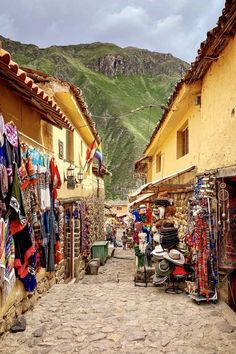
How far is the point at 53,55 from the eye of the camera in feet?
454

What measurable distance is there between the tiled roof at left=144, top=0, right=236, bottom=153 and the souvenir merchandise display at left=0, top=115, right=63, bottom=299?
12.0 ft

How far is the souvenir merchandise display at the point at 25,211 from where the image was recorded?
464 cm

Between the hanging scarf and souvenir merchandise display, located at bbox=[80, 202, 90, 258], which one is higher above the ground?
the hanging scarf

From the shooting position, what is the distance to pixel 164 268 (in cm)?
779

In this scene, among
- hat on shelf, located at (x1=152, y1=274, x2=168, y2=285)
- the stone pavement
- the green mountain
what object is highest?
the green mountain

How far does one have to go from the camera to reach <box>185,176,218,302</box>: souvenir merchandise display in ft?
21.6

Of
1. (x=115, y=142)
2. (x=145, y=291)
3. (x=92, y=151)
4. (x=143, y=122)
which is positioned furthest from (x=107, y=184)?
(x=145, y=291)

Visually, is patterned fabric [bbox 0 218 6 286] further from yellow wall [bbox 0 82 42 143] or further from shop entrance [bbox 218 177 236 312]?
shop entrance [bbox 218 177 236 312]

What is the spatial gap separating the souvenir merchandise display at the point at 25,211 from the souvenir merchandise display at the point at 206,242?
3144mm

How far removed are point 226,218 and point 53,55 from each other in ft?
474

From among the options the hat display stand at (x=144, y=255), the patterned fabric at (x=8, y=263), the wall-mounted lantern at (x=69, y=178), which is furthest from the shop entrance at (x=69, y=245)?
the patterned fabric at (x=8, y=263)

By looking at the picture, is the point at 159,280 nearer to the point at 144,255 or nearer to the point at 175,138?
the point at 144,255

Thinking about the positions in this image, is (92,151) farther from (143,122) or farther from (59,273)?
(143,122)

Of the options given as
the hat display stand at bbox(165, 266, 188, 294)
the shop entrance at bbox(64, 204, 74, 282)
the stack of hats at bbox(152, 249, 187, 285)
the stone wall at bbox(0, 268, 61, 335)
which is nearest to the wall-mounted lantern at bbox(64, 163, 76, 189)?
the shop entrance at bbox(64, 204, 74, 282)
